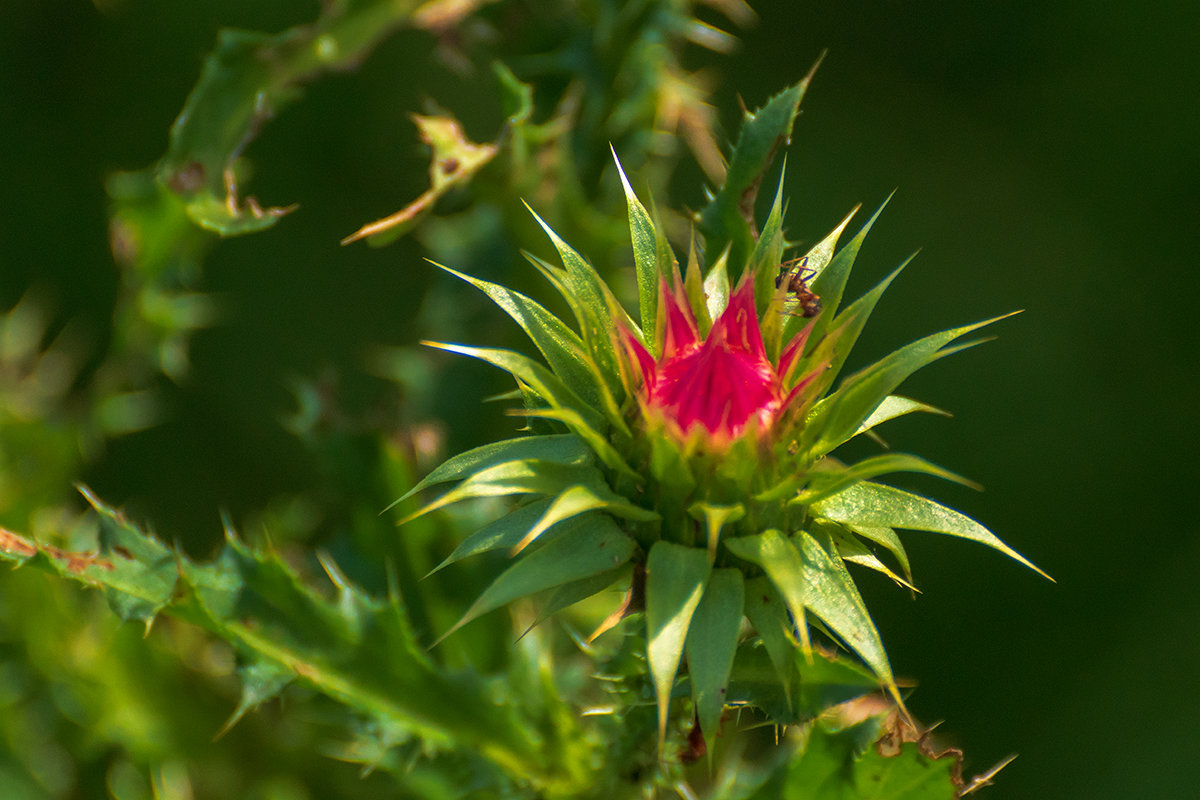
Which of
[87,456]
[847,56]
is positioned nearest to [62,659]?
[87,456]

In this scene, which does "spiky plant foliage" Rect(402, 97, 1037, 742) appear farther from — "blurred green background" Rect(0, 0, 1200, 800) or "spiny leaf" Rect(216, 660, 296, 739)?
"blurred green background" Rect(0, 0, 1200, 800)

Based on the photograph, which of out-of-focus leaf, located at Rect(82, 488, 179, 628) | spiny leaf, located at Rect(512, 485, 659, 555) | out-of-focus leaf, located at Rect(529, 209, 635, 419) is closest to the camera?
spiny leaf, located at Rect(512, 485, 659, 555)

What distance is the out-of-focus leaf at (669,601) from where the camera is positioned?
1.16 meters

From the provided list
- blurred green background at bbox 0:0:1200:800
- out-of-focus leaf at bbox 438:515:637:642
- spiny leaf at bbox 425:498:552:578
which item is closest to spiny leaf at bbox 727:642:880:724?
out-of-focus leaf at bbox 438:515:637:642

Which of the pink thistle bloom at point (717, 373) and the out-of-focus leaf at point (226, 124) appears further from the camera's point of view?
the out-of-focus leaf at point (226, 124)

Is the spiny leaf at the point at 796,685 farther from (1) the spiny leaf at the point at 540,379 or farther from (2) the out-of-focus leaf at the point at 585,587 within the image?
(1) the spiny leaf at the point at 540,379

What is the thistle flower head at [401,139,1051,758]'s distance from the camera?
48.5 inches

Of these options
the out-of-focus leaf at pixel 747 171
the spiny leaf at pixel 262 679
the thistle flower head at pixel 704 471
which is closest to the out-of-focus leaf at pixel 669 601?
the thistle flower head at pixel 704 471

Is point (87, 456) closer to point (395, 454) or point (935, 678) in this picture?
point (395, 454)

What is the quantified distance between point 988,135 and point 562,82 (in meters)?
2.17

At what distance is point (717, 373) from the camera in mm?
1312

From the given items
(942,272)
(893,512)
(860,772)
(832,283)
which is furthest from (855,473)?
(942,272)

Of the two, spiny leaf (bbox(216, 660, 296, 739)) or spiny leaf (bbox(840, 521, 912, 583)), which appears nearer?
spiny leaf (bbox(840, 521, 912, 583))

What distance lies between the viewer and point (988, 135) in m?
4.08
